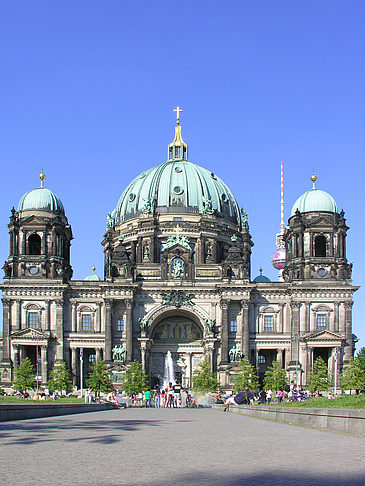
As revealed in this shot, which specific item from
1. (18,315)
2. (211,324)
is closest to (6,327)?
(18,315)

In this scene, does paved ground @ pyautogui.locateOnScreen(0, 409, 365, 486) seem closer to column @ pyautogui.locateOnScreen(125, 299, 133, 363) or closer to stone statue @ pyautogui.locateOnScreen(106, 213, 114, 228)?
column @ pyautogui.locateOnScreen(125, 299, 133, 363)

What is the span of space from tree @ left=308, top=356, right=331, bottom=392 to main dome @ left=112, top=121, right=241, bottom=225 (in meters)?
29.0

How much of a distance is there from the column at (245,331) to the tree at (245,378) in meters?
3.70

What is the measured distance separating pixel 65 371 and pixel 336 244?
125 feet

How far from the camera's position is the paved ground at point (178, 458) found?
42.3ft

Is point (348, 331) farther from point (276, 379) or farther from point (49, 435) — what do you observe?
point (49, 435)

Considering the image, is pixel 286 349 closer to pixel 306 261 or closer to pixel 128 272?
pixel 306 261

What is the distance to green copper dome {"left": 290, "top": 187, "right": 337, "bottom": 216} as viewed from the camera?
10162cm

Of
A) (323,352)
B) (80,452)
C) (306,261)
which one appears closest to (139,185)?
(306,261)

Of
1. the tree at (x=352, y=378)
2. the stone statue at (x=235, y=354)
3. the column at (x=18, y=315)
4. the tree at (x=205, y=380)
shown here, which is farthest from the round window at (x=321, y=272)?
the column at (x=18, y=315)

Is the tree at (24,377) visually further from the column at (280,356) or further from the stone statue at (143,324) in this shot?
the column at (280,356)

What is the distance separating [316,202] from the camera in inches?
4008

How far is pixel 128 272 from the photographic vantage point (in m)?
98.8

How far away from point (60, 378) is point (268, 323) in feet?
90.5
